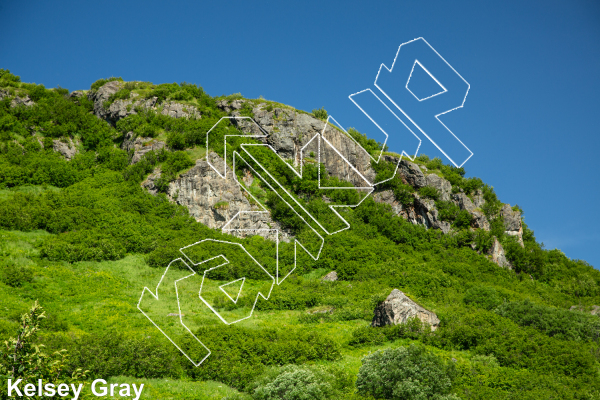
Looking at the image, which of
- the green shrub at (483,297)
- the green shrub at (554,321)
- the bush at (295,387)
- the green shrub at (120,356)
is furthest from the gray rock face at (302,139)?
the bush at (295,387)

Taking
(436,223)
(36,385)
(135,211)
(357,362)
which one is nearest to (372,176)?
(436,223)

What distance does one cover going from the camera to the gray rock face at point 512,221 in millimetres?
54344

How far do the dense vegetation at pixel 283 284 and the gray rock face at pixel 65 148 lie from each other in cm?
62

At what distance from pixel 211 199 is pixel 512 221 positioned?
118ft

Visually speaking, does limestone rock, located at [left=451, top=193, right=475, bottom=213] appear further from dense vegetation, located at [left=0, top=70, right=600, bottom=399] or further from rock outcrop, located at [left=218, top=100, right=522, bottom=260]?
dense vegetation, located at [left=0, top=70, right=600, bottom=399]

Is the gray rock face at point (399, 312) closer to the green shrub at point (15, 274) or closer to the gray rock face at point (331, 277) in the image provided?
the gray rock face at point (331, 277)

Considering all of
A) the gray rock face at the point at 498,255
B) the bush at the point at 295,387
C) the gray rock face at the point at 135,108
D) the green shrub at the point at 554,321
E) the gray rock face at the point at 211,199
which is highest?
the gray rock face at the point at 135,108

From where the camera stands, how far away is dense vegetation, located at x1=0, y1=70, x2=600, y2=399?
16.2m

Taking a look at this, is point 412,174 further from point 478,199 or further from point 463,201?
point 478,199

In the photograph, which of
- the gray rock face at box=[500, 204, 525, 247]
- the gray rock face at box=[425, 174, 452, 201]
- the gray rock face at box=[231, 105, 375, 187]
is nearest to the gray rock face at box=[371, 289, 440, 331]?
the gray rock face at box=[231, 105, 375, 187]

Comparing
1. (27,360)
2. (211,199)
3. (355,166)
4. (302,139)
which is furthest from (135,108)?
(27,360)

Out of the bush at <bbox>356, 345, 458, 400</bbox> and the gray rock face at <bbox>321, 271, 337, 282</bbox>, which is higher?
the gray rock face at <bbox>321, 271, 337, 282</bbox>

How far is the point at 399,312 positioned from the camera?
Answer: 23.7 metres

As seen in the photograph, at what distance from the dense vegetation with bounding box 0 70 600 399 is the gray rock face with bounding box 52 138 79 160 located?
0.62 metres
